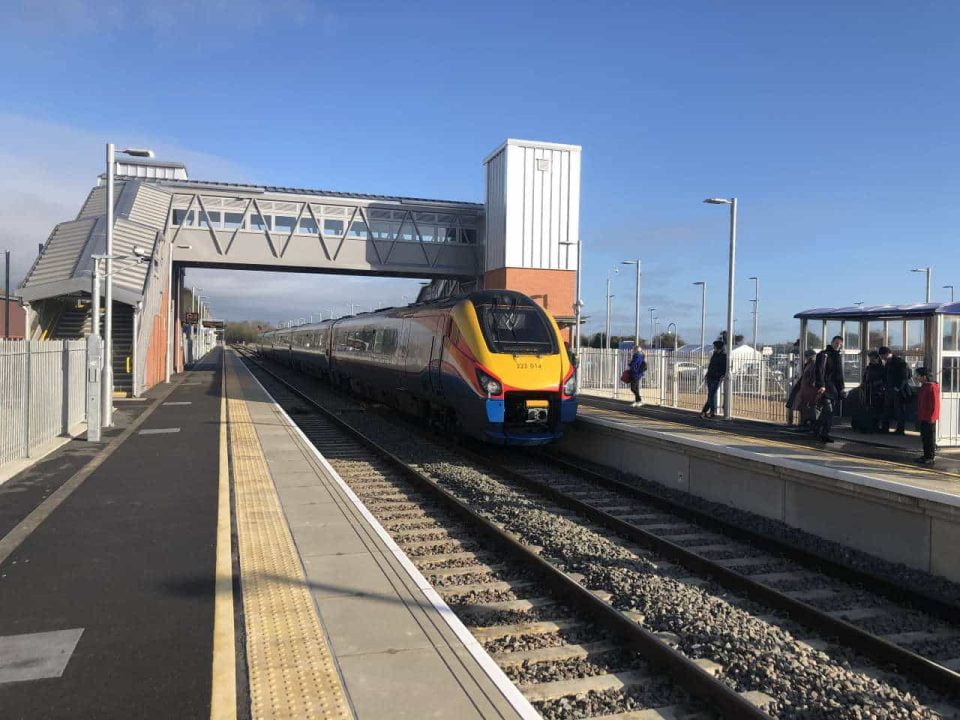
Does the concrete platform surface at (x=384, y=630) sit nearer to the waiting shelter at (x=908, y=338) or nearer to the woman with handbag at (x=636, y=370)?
the waiting shelter at (x=908, y=338)

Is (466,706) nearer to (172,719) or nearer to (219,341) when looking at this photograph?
(172,719)

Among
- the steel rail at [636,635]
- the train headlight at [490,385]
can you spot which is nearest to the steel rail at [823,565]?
the steel rail at [636,635]

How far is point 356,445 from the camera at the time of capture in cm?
1488

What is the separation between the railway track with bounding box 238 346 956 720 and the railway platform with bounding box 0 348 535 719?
0.62 meters

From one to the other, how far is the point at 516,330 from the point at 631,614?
24.2 feet

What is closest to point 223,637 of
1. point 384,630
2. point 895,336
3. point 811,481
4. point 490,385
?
point 384,630

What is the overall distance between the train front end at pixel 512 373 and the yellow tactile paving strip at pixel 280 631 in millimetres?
4363

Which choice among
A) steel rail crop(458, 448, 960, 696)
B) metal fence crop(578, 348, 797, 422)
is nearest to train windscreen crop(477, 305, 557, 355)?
steel rail crop(458, 448, 960, 696)

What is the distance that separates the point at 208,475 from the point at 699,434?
8051 mm

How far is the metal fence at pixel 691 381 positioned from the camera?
16.6 meters

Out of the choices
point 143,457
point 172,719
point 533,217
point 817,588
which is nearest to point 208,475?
point 143,457

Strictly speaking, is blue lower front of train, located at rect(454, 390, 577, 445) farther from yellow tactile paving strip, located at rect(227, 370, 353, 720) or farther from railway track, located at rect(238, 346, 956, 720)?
yellow tactile paving strip, located at rect(227, 370, 353, 720)

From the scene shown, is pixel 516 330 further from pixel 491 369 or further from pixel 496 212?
pixel 496 212

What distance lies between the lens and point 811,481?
8.54m
